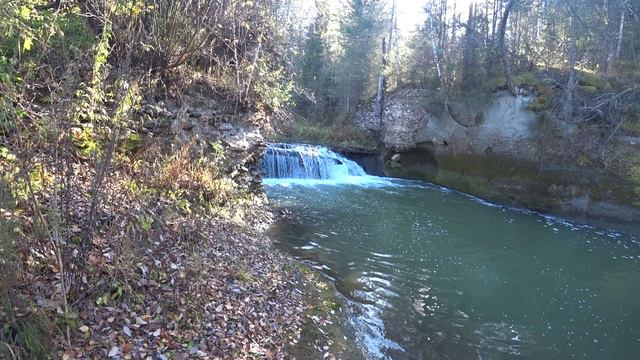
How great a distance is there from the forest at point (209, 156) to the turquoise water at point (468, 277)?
40 centimetres

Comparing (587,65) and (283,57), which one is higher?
(587,65)

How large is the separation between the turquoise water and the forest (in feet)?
1.30

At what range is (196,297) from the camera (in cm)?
495

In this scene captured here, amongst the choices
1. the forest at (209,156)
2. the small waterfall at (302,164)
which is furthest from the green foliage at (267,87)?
the small waterfall at (302,164)

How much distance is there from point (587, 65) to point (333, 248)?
16.8m

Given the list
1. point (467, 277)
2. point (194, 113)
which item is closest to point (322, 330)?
point (467, 277)

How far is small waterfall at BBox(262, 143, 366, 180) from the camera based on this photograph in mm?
19891

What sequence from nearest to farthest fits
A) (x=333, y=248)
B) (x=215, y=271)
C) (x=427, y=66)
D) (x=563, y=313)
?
(x=215, y=271)
(x=563, y=313)
(x=333, y=248)
(x=427, y=66)

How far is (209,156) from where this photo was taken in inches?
370

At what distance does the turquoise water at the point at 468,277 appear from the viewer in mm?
6656

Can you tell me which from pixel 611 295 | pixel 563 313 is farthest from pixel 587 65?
pixel 563 313

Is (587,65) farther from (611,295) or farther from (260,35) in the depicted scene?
(260,35)

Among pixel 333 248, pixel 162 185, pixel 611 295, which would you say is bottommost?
pixel 611 295

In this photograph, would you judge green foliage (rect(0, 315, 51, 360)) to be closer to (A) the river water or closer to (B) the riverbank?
(B) the riverbank
